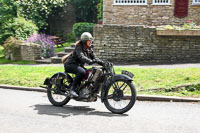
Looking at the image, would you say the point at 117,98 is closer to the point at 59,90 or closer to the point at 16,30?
the point at 59,90

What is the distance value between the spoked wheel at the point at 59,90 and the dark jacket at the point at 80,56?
1.63ft

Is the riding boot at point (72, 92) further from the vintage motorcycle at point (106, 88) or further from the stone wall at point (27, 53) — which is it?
→ the stone wall at point (27, 53)

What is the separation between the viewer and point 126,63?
48.7 ft

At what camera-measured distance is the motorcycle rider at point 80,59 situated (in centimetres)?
673

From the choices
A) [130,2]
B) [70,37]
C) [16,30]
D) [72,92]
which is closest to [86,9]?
[70,37]

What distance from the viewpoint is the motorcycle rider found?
6.73 metres

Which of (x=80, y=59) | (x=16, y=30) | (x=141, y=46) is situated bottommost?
(x=141, y=46)

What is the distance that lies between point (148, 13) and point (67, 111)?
13633 mm

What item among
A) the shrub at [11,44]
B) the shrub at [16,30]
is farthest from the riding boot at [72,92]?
the shrub at [16,30]

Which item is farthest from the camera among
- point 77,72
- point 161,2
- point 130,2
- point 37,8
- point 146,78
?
point 37,8

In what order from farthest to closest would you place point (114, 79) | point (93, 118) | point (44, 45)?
1. point (44, 45)
2. point (114, 79)
3. point (93, 118)

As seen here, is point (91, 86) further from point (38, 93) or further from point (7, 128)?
point (38, 93)

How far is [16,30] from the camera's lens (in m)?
19.1

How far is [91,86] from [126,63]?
833cm
